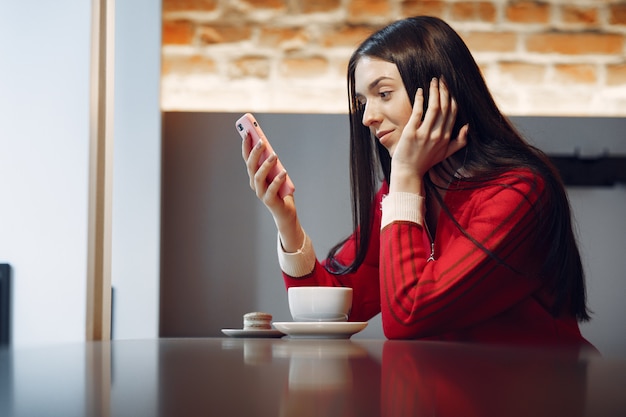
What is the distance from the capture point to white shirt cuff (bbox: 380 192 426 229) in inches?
58.7

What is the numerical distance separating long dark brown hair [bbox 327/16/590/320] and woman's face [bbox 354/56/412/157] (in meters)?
0.02

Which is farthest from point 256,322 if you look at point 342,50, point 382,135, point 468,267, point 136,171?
point 342,50

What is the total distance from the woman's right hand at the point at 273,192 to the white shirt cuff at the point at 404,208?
210 millimetres

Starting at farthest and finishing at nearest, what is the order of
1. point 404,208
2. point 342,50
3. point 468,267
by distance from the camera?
1. point 342,50
2. point 404,208
3. point 468,267

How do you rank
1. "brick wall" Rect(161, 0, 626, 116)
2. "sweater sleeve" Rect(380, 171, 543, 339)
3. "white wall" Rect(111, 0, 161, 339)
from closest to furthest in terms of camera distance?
"sweater sleeve" Rect(380, 171, 543, 339) → "white wall" Rect(111, 0, 161, 339) → "brick wall" Rect(161, 0, 626, 116)

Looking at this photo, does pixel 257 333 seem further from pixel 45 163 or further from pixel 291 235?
pixel 45 163

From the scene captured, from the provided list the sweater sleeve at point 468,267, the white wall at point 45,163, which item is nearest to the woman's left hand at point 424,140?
the sweater sleeve at point 468,267

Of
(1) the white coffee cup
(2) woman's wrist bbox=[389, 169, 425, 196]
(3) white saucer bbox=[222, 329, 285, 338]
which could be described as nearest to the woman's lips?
(2) woman's wrist bbox=[389, 169, 425, 196]

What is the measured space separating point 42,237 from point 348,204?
1.39m

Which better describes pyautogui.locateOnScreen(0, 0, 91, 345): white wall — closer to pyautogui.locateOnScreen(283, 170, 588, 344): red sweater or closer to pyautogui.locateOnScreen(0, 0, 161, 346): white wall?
pyautogui.locateOnScreen(0, 0, 161, 346): white wall

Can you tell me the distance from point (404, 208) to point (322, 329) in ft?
1.53

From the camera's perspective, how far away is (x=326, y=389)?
0.24 m

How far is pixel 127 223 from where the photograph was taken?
2715 millimetres

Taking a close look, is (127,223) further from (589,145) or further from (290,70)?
(589,145)
